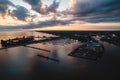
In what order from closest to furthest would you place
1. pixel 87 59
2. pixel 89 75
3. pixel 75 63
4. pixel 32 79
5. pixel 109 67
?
pixel 32 79 < pixel 89 75 < pixel 109 67 < pixel 75 63 < pixel 87 59

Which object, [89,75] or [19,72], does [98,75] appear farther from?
[19,72]

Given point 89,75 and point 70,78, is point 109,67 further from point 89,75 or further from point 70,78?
point 70,78

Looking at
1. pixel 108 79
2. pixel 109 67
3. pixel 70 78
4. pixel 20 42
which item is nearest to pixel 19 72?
pixel 70 78

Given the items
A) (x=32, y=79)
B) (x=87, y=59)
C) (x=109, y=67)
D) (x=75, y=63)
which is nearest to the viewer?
(x=32, y=79)

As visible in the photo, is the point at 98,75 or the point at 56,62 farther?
the point at 56,62

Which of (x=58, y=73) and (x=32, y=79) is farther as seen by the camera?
(x=58, y=73)

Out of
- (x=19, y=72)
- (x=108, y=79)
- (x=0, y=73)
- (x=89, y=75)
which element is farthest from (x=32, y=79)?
(x=108, y=79)

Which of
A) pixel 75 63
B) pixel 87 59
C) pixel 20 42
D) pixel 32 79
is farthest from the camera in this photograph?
pixel 20 42

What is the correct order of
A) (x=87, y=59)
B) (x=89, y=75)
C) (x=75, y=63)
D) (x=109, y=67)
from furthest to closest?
(x=87, y=59) → (x=75, y=63) → (x=109, y=67) → (x=89, y=75)
